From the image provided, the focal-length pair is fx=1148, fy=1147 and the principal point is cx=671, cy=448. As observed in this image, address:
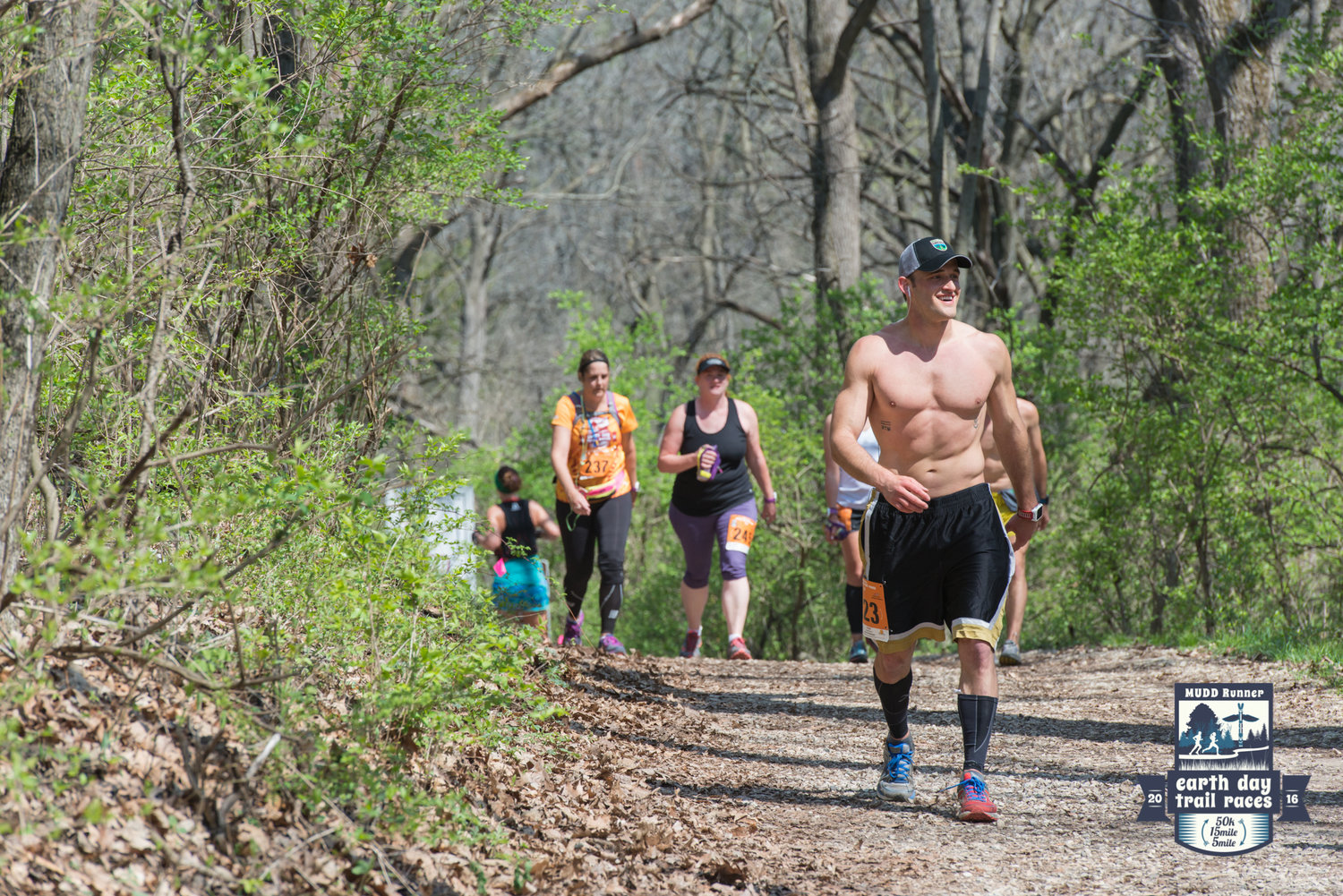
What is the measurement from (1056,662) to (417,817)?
6456mm

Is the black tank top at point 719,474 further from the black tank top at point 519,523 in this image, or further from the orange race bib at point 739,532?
the black tank top at point 519,523

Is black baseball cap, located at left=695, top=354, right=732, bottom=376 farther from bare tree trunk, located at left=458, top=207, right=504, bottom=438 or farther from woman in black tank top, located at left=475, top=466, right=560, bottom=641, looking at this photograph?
bare tree trunk, located at left=458, top=207, right=504, bottom=438

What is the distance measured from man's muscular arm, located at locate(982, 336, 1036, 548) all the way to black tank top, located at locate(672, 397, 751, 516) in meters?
3.54

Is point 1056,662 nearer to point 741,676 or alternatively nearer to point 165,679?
point 741,676

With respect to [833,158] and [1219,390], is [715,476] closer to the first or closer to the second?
[1219,390]

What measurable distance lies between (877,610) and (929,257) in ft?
4.60

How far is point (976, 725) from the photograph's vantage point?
428 cm

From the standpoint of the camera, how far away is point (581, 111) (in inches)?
955

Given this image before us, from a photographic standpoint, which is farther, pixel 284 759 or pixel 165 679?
pixel 165 679

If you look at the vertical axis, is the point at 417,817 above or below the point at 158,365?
below

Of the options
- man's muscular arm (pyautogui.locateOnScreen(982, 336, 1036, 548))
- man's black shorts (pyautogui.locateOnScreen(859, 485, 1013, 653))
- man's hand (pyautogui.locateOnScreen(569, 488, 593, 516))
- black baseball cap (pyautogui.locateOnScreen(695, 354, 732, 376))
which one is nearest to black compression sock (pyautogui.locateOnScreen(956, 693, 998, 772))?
man's black shorts (pyautogui.locateOnScreen(859, 485, 1013, 653))

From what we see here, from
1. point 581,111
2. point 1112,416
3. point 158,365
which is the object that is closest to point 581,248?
point 581,111

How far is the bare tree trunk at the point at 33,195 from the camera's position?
10.6ft

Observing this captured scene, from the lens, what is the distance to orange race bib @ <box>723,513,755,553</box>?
8047 mm
